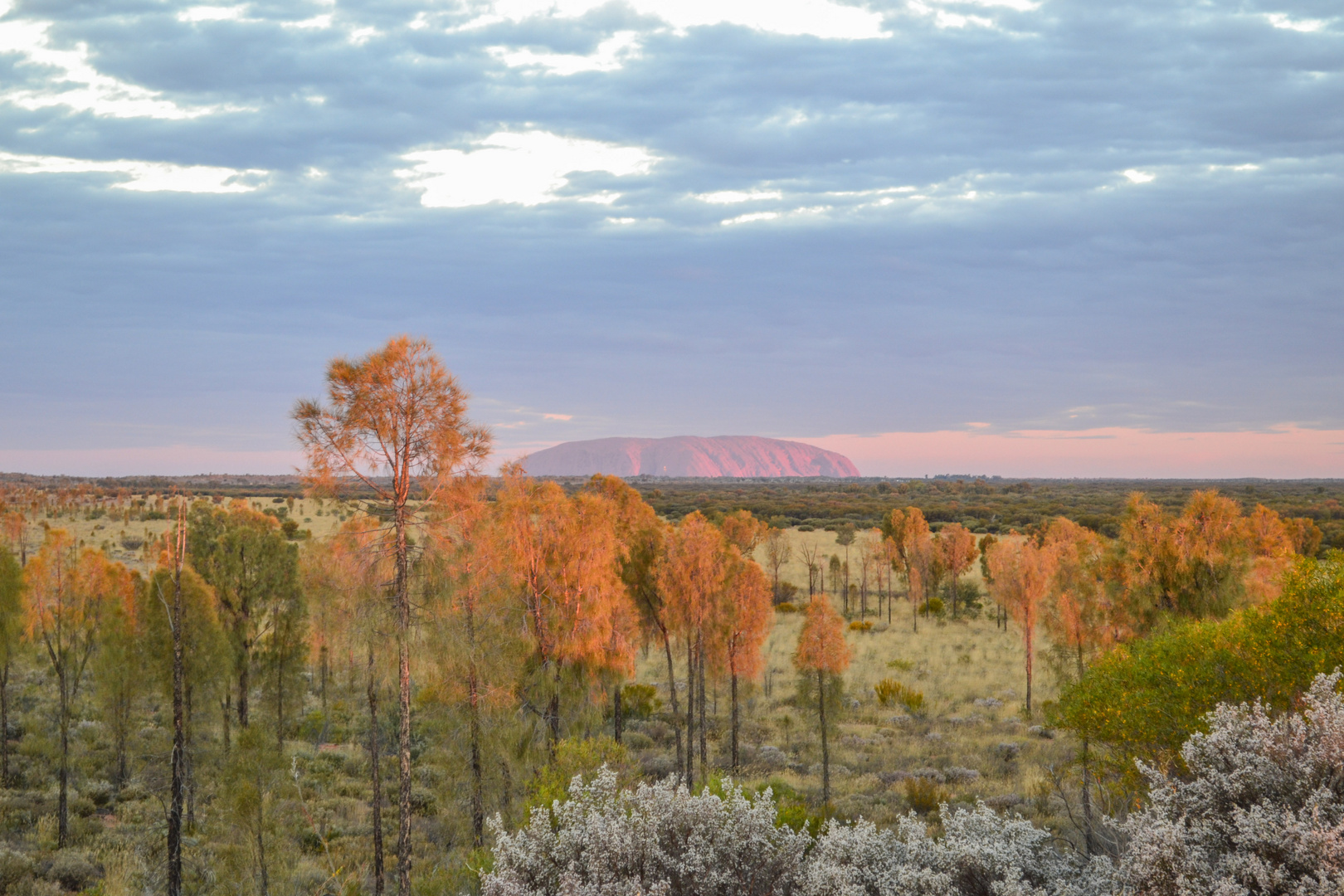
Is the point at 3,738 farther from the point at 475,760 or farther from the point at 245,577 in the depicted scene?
the point at 475,760

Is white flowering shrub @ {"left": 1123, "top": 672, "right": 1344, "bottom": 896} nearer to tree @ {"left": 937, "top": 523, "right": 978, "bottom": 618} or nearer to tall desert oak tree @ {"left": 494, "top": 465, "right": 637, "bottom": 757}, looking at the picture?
tall desert oak tree @ {"left": 494, "top": 465, "right": 637, "bottom": 757}

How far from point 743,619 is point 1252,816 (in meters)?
17.3

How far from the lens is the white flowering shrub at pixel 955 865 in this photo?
291 inches

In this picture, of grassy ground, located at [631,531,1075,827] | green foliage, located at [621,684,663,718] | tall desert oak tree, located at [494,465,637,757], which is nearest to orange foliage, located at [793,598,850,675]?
grassy ground, located at [631,531,1075,827]

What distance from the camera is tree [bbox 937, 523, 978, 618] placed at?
177 feet

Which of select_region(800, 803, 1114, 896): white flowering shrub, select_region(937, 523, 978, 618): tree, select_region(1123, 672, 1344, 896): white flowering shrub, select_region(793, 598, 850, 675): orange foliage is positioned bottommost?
select_region(937, 523, 978, 618): tree

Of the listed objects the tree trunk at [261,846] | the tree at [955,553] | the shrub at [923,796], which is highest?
the tree at [955,553]

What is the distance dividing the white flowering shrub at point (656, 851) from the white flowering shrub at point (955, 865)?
52 centimetres

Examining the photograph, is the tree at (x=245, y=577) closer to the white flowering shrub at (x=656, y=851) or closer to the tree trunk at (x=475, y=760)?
the tree trunk at (x=475, y=760)

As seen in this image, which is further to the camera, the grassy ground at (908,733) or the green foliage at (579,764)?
the grassy ground at (908,733)

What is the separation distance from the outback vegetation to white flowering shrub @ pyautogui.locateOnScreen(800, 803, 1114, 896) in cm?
5

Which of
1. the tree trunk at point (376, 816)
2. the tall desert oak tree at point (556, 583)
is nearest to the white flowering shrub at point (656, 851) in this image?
the tree trunk at point (376, 816)

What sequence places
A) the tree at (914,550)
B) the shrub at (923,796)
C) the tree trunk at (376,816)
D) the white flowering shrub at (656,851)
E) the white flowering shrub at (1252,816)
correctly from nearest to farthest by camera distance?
1. the white flowering shrub at (1252,816)
2. the white flowering shrub at (656,851)
3. the tree trunk at (376,816)
4. the shrub at (923,796)
5. the tree at (914,550)

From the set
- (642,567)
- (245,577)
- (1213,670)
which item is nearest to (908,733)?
(642,567)
